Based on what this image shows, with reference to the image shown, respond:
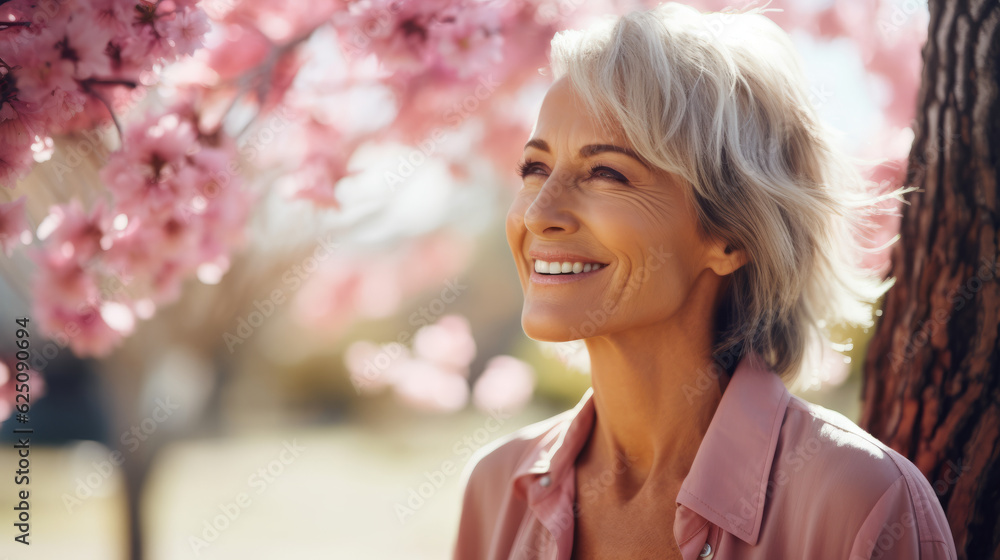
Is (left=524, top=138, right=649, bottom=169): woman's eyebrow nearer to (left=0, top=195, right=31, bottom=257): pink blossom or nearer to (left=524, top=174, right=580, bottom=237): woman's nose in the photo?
(left=524, top=174, right=580, bottom=237): woman's nose

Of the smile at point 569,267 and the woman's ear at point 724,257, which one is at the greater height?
the smile at point 569,267

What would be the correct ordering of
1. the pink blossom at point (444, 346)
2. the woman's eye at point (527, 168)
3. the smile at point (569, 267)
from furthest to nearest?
the pink blossom at point (444, 346), the woman's eye at point (527, 168), the smile at point (569, 267)

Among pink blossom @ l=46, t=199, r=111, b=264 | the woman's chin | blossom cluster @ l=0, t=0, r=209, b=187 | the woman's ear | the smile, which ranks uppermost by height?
blossom cluster @ l=0, t=0, r=209, b=187

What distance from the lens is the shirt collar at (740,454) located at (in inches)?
48.8

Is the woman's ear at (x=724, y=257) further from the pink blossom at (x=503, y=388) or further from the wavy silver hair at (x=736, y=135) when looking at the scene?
the pink blossom at (x=503, y=388)

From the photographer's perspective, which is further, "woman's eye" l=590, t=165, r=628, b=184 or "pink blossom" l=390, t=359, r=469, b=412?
"pink blossom" l=390, t=359, r=469, b=412

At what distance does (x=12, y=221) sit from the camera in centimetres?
125

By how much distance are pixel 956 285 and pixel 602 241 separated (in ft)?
2.91

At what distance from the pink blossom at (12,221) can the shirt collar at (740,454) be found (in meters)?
1.24

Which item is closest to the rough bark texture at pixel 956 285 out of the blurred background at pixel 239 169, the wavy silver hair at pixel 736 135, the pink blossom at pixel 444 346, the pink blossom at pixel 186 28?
the blurred background at pixel 239 169

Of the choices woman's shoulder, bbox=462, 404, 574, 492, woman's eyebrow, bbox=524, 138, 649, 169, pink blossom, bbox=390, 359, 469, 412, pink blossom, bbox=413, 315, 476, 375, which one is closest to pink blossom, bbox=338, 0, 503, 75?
woman's eyebrow, bbox=524, 138, 649, 169

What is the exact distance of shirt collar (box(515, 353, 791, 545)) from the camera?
48.8 inches

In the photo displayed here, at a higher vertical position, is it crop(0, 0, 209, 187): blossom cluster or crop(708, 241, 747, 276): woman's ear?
crop(0, 0, 209, 187): blossom cluster

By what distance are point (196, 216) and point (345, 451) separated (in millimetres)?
7806
